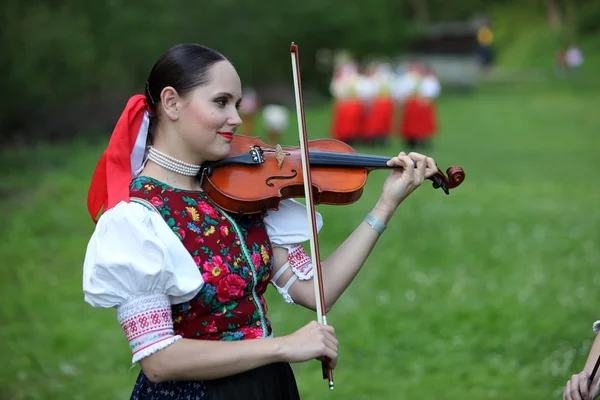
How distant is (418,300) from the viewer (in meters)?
6.30

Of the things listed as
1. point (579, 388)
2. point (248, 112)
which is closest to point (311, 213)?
point (579, 388)

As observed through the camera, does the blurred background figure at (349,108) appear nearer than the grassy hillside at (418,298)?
No

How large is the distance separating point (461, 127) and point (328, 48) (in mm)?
7885

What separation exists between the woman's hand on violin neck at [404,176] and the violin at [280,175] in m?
0.04

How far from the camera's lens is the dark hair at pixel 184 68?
2.17 m

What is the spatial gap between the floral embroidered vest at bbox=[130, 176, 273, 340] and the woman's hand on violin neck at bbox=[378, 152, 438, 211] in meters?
0.38

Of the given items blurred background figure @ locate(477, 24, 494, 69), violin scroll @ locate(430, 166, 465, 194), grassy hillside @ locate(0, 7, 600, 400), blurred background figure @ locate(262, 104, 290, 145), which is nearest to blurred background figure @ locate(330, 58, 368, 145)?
blurred background figure @ locate(262, 104, 290, 145)

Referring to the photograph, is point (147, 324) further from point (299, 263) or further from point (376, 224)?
point (376, 224)

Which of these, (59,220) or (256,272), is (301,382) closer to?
(256,272)

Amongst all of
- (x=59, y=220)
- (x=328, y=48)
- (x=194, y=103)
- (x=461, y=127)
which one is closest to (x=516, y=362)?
(x=194, y=103)

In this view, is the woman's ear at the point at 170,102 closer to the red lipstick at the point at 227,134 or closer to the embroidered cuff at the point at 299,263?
the red lipstick at the point at 227,134

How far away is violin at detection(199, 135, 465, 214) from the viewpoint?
2285 millimetres

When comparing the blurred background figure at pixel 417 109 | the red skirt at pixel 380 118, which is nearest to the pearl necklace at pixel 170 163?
the blurred background figure at pixel 417 109

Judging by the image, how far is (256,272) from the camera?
2.26m
